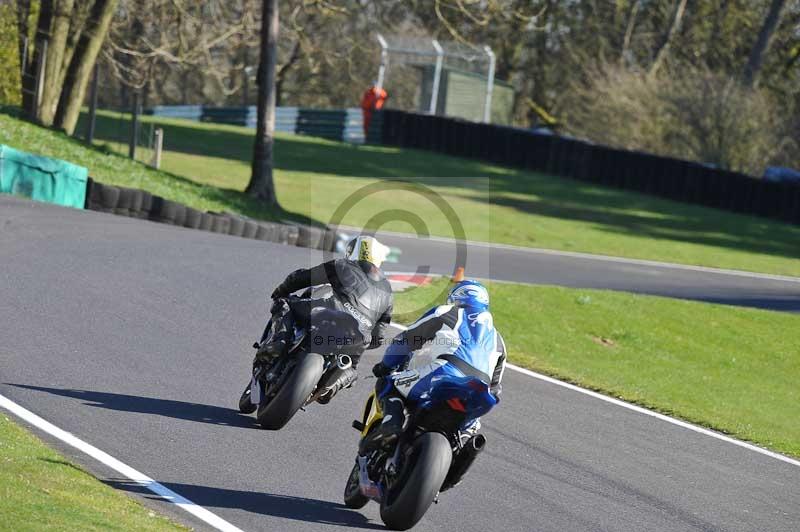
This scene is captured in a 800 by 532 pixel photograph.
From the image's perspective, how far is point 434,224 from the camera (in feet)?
95.8

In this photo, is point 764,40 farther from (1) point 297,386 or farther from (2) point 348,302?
(1) point 297,386

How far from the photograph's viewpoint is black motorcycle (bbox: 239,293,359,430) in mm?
8703

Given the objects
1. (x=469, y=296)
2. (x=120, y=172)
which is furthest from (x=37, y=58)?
(x=469, y=296)

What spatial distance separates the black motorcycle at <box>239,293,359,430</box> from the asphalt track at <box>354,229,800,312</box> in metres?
10.1

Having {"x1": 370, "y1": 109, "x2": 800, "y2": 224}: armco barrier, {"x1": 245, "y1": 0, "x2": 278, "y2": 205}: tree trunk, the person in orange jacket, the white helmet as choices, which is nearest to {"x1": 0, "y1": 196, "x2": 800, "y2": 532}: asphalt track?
the white helmet

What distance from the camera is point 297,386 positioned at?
8688 millimetres

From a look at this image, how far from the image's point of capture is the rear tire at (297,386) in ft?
28.5

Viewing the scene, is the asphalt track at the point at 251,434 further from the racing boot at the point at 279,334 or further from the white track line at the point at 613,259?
the white track line at the point at 613,259

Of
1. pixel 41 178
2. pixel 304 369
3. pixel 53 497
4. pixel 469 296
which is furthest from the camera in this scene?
pixel 41 178

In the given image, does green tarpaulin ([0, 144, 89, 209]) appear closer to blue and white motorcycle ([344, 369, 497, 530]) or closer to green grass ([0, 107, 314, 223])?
green grass ([0, 107, 314, 223])

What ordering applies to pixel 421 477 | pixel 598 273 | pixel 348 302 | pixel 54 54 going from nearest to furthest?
pixel 421 477 → pixel 348 302 → pixel 598 273 → pixel 54 54

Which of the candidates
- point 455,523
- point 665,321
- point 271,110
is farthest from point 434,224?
point 455,523

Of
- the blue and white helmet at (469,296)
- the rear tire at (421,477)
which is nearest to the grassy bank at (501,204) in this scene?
the blue and white helmet at (469,296)

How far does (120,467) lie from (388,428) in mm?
1773
